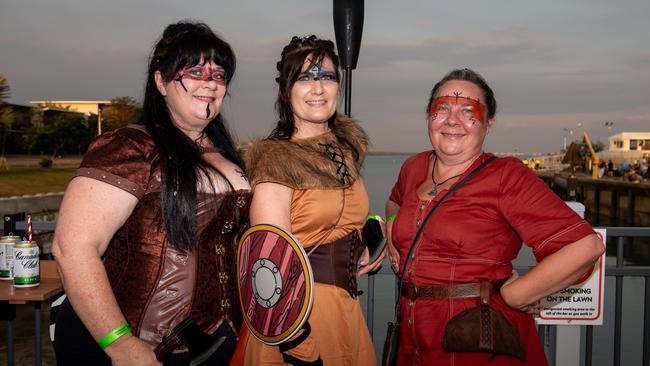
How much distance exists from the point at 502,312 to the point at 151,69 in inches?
68.6

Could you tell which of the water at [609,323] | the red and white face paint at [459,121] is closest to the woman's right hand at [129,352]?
the red and white face paint at [459,121]

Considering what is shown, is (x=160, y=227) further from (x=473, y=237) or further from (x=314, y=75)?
(x=473, y=237)

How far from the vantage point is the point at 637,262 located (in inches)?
894

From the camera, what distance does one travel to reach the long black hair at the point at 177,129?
2.07m

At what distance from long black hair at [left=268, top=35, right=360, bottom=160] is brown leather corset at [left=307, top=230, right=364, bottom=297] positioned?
0.45 m

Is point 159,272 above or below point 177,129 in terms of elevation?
below

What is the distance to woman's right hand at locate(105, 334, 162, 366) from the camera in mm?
1956

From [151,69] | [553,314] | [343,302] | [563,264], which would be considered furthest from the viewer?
[553,314]

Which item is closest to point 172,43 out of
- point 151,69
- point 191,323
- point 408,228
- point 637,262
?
point 151,69

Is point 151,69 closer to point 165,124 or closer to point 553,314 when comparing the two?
point 165,124

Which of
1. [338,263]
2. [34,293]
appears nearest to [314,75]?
[338,263]

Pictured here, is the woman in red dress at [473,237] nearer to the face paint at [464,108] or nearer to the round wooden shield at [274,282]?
the face paint at [464,108]

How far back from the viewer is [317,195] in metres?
2.39

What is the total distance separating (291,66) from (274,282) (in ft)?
3.24
